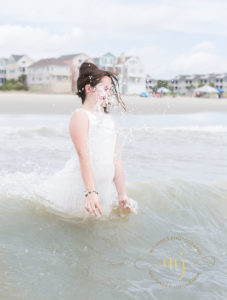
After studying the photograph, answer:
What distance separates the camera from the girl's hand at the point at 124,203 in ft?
11.9

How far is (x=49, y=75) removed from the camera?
227 ft

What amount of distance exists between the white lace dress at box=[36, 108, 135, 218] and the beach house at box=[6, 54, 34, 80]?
7634 cm

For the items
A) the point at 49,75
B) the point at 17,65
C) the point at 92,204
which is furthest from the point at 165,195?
the point at 17,65

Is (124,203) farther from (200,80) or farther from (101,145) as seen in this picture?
(200,80)

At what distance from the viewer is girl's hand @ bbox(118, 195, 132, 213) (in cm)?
361

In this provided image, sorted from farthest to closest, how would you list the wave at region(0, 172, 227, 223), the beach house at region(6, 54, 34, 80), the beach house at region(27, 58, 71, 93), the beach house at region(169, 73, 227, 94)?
the beach house at region(169, 73, 227, 94) → the beach house at region(6, 54, 34, 80) → the beach house at region(27, 58, 71, 93) → the wave at region(0, 172, 227, 223)

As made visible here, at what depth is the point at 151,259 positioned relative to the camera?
3.07m

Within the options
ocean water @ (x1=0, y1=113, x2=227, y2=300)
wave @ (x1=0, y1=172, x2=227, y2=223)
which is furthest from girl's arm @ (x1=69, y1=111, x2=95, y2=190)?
wave @ (x1=0, y1=172, x2=227, y2=223)

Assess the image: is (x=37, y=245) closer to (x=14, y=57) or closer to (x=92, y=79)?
(x=92, y=79)

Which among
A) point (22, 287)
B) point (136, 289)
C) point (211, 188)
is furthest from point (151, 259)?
point (211, 188)

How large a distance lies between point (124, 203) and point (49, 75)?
67.6m

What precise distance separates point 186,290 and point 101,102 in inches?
61.1

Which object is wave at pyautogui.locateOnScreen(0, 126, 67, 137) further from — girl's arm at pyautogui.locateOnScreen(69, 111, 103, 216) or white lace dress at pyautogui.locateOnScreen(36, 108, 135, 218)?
girl's arm at pyautogui.locateOnScreen(69, 111, 103, 216)

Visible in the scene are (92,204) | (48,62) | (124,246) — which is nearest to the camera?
(92,204)
